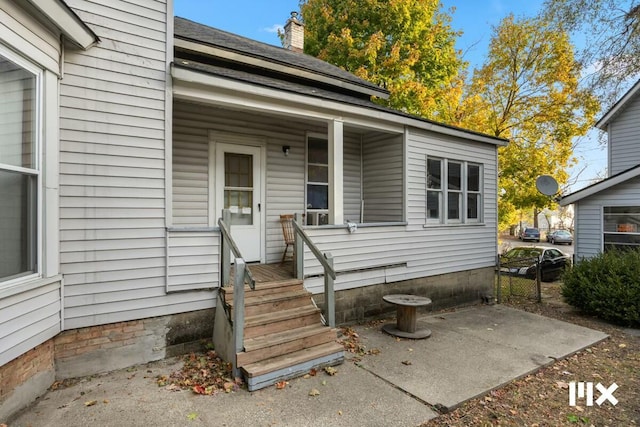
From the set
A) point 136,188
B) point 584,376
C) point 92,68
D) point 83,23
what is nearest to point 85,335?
point 136,188

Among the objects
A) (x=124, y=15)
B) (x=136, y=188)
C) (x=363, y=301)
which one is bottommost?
(x=363, y=301)

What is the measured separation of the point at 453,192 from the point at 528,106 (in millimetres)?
10978

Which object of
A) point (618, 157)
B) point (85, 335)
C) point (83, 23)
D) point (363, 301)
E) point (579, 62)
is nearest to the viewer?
point (83, 23)

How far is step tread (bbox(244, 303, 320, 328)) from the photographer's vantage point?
13.3ft

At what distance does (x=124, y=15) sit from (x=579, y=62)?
11.9 metres

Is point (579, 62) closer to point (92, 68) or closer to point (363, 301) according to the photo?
point (363, 301)

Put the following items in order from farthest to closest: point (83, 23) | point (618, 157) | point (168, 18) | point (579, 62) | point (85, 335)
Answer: point (618, 157) → point (579, 62) → point (168, 18) → point (85, 335) → point (83, 23)

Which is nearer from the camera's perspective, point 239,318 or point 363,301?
point 239,318

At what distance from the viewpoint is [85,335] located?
12.2ft

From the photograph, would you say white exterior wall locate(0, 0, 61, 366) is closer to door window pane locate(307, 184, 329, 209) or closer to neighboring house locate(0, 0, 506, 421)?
neighboring house locate(0, 0, 506, 421)

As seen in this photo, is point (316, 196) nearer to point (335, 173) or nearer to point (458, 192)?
point (335, 173)

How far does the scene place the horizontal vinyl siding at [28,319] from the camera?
282cm

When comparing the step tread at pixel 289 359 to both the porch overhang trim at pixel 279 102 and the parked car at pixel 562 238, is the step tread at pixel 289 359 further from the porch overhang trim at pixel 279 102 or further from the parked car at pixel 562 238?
the parked car at pixel 562 238

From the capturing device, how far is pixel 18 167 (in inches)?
118
